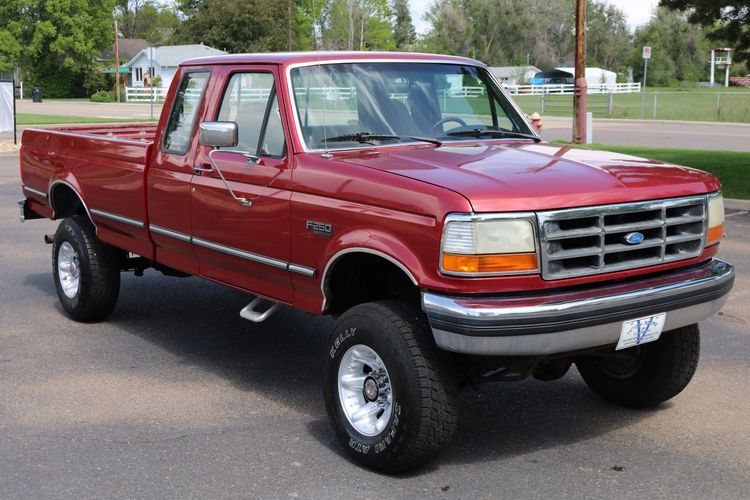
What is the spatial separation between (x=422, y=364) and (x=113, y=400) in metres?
2.24

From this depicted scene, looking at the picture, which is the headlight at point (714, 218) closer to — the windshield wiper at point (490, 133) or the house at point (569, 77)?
the windshield wiper at point (490, 133)

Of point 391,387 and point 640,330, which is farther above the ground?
point 640,330

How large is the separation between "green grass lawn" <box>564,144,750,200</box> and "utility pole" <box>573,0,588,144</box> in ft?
6.44

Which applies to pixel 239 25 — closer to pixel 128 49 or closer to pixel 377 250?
pixel 128 49

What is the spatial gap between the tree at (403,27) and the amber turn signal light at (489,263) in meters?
126

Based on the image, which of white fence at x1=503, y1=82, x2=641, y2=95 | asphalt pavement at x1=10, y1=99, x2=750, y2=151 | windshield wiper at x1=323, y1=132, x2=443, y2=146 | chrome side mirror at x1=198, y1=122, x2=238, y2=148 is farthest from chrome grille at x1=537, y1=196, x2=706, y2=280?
white fence at x1=503, y1=82, x2=641, y2=95

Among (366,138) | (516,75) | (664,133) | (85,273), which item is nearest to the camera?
(366,138)

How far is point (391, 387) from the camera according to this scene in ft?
15.0

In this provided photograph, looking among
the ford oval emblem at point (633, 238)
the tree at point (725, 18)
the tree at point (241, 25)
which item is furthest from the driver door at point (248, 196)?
the tree at point (241, 25)

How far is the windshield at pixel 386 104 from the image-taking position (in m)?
5.47

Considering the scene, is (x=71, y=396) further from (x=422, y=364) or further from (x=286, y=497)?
(x=422, y=364)

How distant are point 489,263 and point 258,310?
212cm

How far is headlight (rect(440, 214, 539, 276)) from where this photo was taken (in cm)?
429

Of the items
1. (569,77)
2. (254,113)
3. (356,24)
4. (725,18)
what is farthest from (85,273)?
(569,77)
